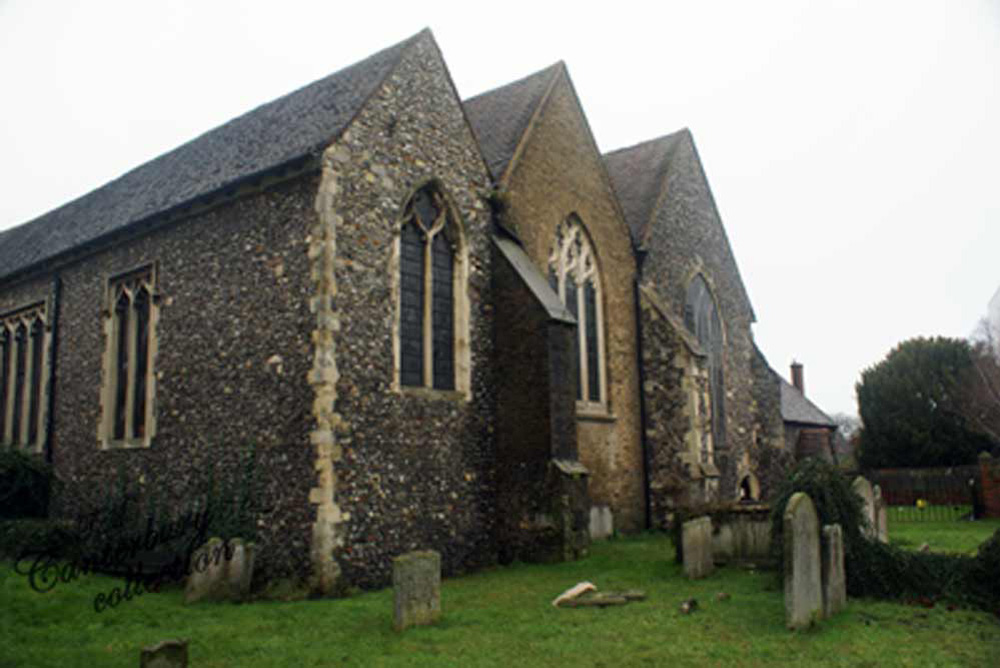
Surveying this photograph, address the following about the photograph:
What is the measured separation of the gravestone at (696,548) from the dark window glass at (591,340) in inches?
259

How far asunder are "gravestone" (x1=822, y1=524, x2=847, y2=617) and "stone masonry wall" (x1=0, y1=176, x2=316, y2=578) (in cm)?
746

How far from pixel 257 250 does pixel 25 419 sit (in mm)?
10792

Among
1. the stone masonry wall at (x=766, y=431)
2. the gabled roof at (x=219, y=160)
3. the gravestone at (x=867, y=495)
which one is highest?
the gabled roof at (x=219, y=160)

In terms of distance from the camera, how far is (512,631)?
9.38m

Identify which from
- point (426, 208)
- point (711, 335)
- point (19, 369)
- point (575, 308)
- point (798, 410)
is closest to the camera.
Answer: point (426, 208)

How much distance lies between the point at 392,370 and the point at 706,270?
536 inches

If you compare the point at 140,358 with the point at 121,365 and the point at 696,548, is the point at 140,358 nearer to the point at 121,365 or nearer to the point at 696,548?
the point at 121,365

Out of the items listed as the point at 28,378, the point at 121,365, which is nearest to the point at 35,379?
the point at 28,378

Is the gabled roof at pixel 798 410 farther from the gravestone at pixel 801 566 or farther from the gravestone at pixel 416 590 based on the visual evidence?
the gravestone at pixel 416 590

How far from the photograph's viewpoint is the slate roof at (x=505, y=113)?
18000 mm

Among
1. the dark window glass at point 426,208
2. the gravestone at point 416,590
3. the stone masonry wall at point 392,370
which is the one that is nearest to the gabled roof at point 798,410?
the stone masonry wall at point 392,370

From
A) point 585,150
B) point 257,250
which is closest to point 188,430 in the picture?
point 257,250

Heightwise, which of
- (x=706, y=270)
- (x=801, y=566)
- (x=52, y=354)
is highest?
(x=706, y=270)

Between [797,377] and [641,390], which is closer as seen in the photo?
[641,390]
